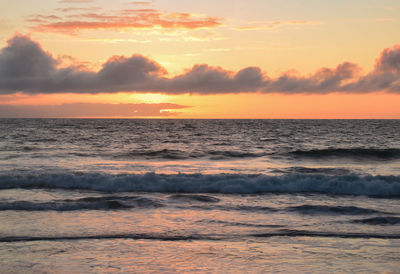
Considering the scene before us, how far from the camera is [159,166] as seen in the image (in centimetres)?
2275

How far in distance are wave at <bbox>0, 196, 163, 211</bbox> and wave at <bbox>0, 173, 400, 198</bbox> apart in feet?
8.78

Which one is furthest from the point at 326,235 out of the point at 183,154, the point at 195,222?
the point at 183,154

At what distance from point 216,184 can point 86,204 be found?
5.79 metres

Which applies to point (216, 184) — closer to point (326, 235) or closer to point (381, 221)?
point (381, 221)

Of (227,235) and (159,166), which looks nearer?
(227,235)

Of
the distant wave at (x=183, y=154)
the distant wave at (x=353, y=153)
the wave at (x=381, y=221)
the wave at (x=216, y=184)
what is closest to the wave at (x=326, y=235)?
the wave at (x=381, y=221)

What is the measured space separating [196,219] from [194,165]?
518 inches

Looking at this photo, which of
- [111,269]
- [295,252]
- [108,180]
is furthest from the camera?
[108,180]

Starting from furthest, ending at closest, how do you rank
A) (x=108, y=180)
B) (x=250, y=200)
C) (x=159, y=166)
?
(x=159, y=166)
(x=108, y=180)
(x=250, y=200)

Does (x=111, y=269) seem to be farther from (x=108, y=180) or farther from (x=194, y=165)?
(x=194, y=165)

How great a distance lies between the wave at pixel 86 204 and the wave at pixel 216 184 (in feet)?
8.78

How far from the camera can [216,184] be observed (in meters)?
15.8

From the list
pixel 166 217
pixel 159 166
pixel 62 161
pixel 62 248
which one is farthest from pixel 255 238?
pixel 62 161

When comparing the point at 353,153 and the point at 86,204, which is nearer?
the point at 86,204
